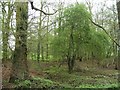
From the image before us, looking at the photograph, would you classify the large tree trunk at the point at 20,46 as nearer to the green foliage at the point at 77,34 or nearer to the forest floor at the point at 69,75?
the forest floor at the point at 69,75

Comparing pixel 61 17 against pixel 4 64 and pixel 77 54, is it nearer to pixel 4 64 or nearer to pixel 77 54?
pixel 77 54

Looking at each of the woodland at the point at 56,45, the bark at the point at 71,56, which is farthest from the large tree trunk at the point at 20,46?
the bark at the point at 71,56

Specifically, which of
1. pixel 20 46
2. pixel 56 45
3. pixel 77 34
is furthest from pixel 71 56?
pixel 20 46

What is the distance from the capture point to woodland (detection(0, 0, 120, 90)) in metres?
6.25

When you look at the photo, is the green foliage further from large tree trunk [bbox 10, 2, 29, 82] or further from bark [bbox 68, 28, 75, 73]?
large tree trunk [bbox 10, 2, 29, 82]

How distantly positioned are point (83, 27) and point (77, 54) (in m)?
1.25

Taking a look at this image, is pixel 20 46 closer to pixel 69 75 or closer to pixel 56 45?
pixel 56 45

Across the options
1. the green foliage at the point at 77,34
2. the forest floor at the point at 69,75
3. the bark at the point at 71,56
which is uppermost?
the green foliage at the point at 77,34

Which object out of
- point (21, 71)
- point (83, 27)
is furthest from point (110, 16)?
point (21, 71)

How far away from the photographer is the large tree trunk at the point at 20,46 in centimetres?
612

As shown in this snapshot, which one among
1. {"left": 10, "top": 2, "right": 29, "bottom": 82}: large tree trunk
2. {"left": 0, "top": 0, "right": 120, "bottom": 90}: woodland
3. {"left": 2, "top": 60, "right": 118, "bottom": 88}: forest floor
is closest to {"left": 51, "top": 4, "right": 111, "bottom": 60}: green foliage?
{"left": 0, "top": 0, "right": 120, "bottom": 90}: woodland

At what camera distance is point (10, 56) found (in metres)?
7.27

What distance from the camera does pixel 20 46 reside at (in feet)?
21.6

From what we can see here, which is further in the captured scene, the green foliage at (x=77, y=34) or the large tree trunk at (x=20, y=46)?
the green foliage at (x=77, y=34)
